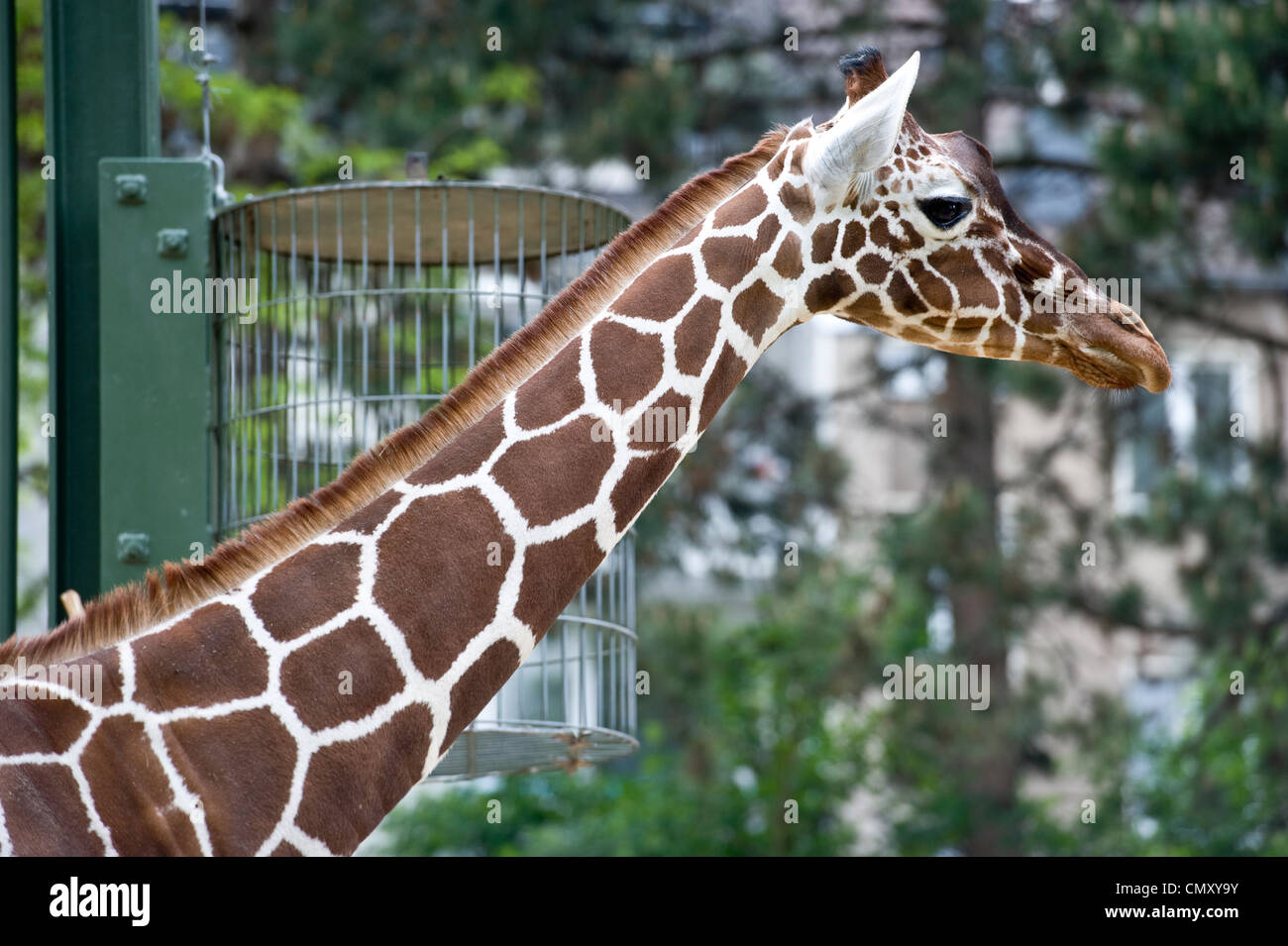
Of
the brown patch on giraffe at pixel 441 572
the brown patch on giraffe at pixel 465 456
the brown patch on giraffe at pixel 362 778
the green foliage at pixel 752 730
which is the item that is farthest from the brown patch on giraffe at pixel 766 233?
the green foliage at pixel 752 730

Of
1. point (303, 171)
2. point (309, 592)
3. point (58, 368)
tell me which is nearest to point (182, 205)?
point (58, 368)

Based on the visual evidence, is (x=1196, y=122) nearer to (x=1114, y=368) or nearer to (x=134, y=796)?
(x=1114, y=368)

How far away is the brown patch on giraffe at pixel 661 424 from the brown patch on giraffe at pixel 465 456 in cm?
32

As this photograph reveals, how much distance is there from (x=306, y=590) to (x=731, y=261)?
4.24 ft

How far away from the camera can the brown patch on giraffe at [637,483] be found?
4.00 metres

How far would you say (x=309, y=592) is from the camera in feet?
12.2

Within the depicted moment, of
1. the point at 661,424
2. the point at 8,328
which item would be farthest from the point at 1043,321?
the point at 8,328

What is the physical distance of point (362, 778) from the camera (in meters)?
3.62

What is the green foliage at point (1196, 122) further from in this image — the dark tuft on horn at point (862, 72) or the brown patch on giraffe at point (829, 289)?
the brown patch on giraffe at point (829, 289)
